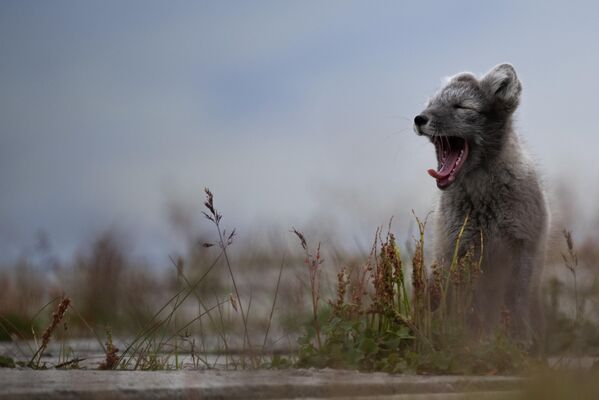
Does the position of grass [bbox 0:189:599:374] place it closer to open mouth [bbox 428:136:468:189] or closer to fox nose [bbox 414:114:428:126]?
open mouth [bbox 428:136:468:189]

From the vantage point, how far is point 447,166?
7004 mm

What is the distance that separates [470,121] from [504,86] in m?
0.43

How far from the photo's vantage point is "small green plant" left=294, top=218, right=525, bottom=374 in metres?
4.95

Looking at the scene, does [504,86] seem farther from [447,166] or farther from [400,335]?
[400,335]

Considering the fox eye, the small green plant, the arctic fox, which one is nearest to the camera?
the small green plant

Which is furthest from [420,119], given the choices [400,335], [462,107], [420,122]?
[400,335]

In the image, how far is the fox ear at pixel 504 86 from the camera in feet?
22.8

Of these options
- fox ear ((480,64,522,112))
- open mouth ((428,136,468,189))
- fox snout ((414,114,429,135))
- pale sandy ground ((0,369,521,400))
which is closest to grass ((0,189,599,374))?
pale sandy ground ((0,369,521,400))

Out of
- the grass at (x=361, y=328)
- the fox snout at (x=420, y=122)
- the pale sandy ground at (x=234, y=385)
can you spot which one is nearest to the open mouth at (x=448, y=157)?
the fox snout at (x=420, y=122)

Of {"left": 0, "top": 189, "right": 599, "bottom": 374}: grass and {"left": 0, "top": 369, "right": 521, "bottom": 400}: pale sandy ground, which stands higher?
{"left": 0, "top": 189, "right": 599, "bottom": 374}: grass

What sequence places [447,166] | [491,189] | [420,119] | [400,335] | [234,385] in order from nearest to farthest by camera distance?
[234,385], [400,335], [491,189], [420,119], [447,166]

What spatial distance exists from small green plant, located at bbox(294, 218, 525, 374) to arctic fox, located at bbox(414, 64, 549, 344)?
1.01 m

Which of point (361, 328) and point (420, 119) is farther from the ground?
point (420, 119)

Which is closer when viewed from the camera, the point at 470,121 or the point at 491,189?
the point at 491,189
